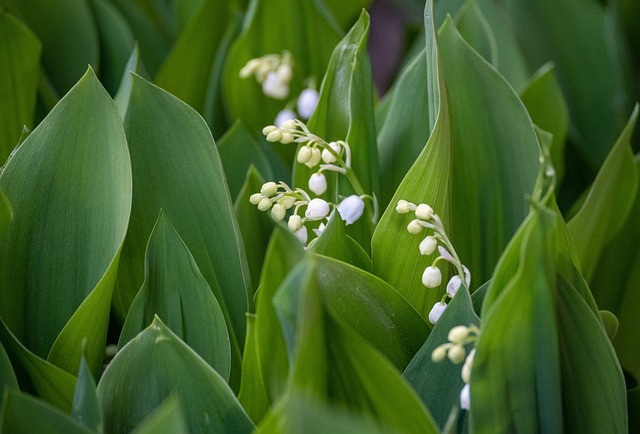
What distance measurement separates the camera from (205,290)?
0.55 metres

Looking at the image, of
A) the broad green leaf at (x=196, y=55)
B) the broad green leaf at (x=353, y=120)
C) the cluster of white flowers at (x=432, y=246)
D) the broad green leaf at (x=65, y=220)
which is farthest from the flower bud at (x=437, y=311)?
the broad green leaf at (x=196, y=55)

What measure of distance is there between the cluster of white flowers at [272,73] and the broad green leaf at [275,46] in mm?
27

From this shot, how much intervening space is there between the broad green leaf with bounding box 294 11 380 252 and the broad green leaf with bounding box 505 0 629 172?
45 cm

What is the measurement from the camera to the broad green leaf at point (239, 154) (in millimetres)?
750

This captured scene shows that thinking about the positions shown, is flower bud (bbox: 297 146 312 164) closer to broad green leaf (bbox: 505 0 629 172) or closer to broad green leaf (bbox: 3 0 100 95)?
broad green leaf (bbox: 3 0 100 95)

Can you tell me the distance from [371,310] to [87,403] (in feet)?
0.61

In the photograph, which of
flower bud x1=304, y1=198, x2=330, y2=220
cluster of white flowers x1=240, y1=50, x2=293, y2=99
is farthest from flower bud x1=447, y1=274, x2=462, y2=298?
cluster of white flowers x1=240, y1=50, x2=293, y2=99

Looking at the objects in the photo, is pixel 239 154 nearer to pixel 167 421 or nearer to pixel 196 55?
pixel 196 55

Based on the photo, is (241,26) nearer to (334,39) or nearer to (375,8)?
(334,39)

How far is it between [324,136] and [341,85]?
1.9 inches

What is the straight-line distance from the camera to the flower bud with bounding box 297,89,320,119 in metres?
0.82

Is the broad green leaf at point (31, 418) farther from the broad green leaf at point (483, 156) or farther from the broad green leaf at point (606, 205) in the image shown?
the broad green leaf at point (606, 205)

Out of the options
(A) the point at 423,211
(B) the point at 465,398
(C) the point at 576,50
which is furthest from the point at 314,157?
(C) the point at 576,50

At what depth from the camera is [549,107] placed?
0.83 m
